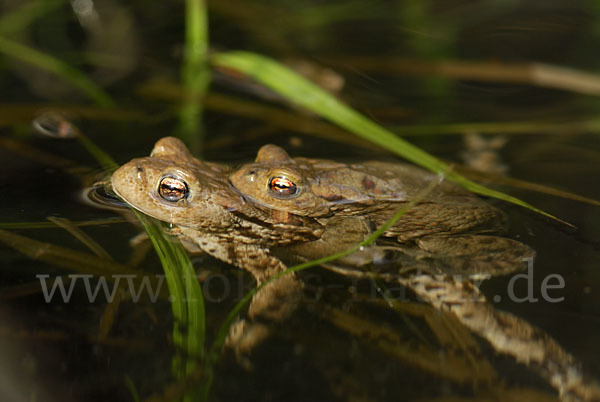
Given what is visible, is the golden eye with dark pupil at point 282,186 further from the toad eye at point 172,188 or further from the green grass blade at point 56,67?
the green grass blade at point 56,67

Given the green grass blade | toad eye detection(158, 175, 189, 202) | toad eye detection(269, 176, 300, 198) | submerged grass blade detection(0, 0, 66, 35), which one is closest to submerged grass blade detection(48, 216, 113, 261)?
toad eye detection(158, 175, 189, 202)

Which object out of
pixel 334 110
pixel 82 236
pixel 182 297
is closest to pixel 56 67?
pixel 82 236

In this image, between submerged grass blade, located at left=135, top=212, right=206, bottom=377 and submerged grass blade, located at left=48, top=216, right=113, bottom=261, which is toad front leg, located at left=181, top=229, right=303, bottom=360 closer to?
submerged grass blade, located at left=135, top=212, right=206, bottom=377

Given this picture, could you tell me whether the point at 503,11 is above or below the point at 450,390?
above

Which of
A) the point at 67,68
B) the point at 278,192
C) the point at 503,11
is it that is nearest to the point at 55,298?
the point at 278,192

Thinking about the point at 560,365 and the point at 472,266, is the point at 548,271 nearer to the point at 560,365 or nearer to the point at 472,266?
the point at 472,266

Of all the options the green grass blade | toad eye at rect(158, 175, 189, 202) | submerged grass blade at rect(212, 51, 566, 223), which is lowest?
toad eye at rect(158, 175, 189, 202)

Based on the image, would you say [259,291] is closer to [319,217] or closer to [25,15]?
[319,217]
